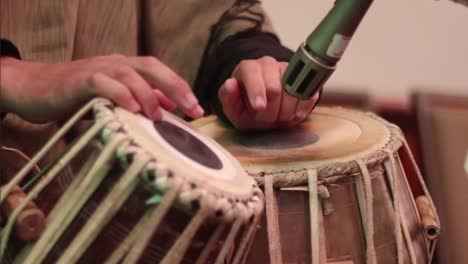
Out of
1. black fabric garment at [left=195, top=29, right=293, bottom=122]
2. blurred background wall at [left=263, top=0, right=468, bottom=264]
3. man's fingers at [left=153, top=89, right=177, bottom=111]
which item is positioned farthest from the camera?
blurred background wall at [left=263, top=0, right=468, bottom=264]

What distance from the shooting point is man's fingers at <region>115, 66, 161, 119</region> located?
0.63 meters

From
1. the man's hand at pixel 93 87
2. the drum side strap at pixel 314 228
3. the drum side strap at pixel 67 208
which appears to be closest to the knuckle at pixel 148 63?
the man's hand at pixel 93 87

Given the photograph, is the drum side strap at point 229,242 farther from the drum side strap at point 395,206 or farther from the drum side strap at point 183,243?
the drum side strap at point 395,206

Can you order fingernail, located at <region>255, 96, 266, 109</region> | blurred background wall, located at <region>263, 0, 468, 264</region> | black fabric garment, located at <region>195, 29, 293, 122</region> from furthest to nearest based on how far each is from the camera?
1. blurred background wall, located at <region>263, 0, 468, 264</region>
2. black fabric garment, located at <region>195, 29, 293, 122</region>
3. fingernail, located at <region>255, 96, 266, 109</region>

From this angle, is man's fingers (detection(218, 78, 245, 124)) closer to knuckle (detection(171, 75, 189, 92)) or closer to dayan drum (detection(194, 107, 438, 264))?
dayan drum (detection(194, 107, 438, 264))

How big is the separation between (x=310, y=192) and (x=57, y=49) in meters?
0.41

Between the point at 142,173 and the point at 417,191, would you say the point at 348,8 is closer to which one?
the point at 142,173

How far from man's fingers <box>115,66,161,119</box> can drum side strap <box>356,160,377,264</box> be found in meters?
0.27

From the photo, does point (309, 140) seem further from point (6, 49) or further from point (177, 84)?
point (6, 49)

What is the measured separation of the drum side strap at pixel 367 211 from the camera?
766 mm

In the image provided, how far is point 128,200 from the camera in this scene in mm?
598

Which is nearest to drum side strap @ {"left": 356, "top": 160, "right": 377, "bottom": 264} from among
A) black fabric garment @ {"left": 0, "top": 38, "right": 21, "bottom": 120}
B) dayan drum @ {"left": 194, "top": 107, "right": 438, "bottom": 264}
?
dayan drum @ {"left": 194, "top": 107, "right": 438, "bottom": 264}

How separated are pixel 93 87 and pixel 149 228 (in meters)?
0.14

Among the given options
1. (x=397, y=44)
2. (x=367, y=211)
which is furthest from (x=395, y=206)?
(x=397, y=44)
